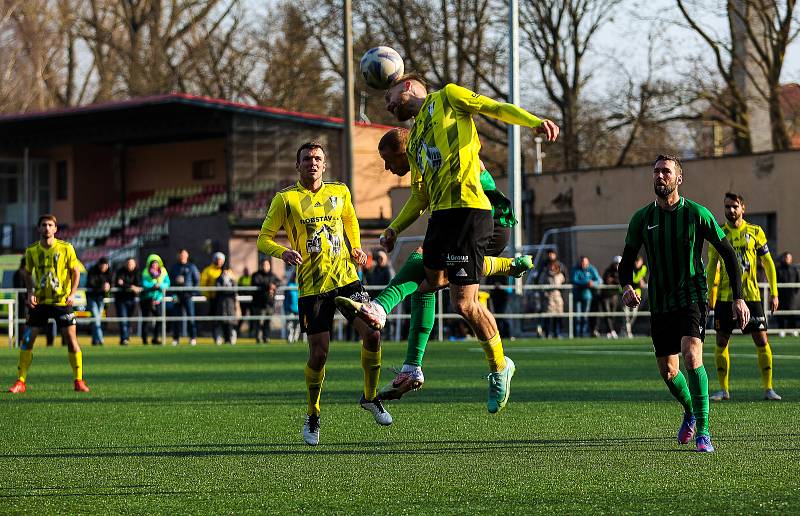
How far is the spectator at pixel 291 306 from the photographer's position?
28919 millimetres

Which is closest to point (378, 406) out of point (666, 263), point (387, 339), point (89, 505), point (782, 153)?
point (666, 263)

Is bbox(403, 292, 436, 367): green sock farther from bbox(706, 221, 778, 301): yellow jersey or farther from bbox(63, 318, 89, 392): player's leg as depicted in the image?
bbox(63, 318, 89, 392): player's leg

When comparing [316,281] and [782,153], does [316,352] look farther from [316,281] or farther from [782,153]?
[782,153]

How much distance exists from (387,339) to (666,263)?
64.0 ft

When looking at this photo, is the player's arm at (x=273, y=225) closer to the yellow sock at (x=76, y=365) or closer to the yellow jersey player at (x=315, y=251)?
the yellow jersey player at (x=315, y=251)

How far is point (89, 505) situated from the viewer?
7172 mm

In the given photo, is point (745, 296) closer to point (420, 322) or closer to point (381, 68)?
point (420, 322)

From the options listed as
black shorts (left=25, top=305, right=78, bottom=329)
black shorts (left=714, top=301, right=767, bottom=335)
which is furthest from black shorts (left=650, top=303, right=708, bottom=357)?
black shorts (left=25, top=305, right=78, bottom=329)

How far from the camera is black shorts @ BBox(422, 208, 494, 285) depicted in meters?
9.09

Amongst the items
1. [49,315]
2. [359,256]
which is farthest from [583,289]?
[359,256]

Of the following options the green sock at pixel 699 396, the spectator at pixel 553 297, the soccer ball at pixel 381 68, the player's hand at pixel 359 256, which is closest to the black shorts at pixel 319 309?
the player's hand at pixel 359 256

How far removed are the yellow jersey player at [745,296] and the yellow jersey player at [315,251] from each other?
175 inches

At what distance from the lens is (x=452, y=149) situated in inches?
358

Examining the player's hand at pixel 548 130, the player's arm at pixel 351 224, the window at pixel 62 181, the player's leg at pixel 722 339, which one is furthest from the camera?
the window at pixel 62 181
